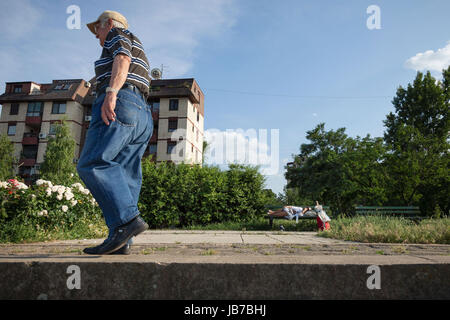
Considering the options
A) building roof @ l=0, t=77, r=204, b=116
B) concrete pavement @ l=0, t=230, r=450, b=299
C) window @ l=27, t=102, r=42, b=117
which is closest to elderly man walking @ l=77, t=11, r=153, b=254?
concrete pavement @ l=0, t=230, r=450, b=299

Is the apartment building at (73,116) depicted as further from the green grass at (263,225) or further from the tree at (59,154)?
the green grass at (263,225)

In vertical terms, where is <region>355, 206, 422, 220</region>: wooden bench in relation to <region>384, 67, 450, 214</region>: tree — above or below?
below

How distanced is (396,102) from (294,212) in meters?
27.8

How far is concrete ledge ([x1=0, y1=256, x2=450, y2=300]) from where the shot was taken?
1408mm

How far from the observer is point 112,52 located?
2328 millimetres

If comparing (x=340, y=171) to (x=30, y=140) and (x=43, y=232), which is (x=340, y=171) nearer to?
(x=43, y=232)

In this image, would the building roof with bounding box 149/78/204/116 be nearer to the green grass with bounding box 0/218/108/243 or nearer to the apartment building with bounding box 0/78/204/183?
the apartment building with bounding box 0/78/204/183

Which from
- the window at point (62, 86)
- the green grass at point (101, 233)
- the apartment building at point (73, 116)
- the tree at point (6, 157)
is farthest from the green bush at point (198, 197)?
the window at point (62, 86)

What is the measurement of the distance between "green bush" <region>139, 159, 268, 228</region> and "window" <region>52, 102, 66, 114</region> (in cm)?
2938

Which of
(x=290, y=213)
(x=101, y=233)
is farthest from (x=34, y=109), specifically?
(x=101, y=233)

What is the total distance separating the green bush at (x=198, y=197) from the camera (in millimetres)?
11633

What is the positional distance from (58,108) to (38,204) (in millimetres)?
36436

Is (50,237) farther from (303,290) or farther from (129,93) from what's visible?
(303,290)
